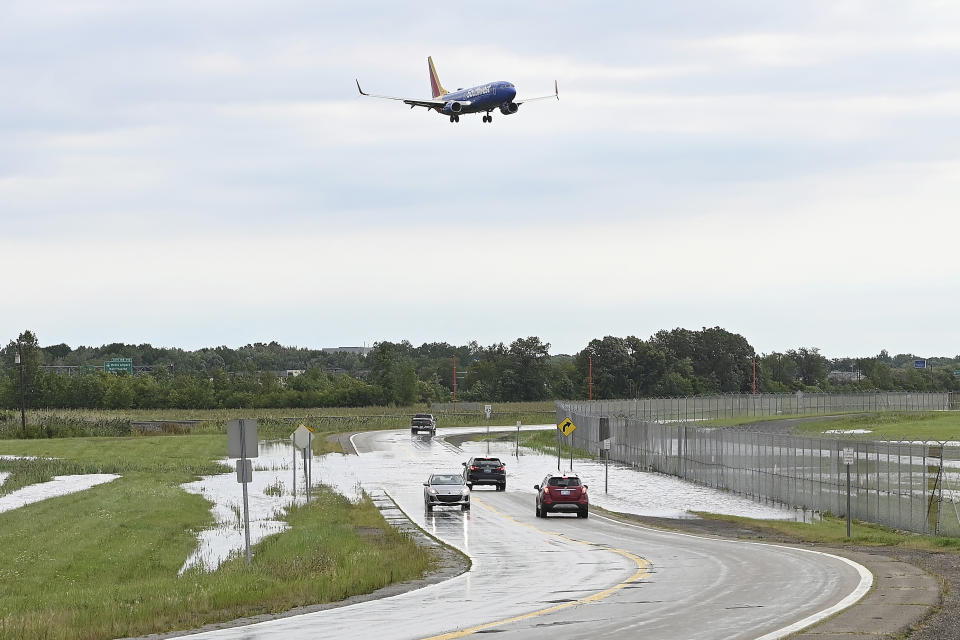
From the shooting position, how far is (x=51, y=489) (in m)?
59.3

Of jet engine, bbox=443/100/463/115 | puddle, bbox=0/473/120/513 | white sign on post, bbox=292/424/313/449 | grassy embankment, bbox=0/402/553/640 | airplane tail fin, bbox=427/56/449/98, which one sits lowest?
puddle, bbox=0/473/120/513

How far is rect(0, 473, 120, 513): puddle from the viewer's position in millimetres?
52688

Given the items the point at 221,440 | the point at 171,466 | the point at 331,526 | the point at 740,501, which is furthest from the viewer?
the point at 221,440

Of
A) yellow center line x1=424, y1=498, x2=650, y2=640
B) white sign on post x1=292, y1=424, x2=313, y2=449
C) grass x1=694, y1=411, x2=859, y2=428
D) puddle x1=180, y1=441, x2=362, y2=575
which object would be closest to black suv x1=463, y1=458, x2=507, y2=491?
puddle x1=180, y1=441, x2=362, y2=575

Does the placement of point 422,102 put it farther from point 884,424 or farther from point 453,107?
point 884,424

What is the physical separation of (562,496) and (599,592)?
21357 mm

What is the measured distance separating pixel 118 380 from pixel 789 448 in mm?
157396

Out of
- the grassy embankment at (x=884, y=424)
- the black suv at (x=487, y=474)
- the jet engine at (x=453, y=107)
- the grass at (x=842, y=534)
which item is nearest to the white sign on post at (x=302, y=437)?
the black suv at (x=487, y=474)

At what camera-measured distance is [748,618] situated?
1727cm

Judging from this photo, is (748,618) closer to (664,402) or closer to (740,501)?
(740,501)

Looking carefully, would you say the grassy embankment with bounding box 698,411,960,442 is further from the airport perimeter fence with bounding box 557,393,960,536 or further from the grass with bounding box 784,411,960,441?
the airport perimeter fence with bounding box 557,393,960,536

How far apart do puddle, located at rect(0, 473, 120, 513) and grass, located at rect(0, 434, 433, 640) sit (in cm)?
106

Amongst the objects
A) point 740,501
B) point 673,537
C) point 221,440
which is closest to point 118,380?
point 221,440

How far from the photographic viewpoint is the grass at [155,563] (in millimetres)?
19047
